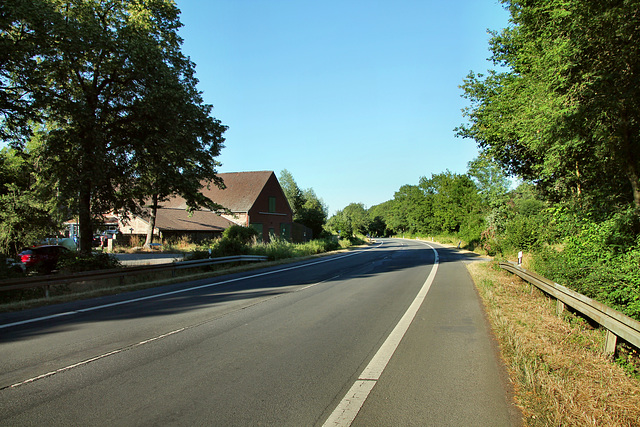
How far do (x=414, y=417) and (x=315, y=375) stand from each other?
139cm

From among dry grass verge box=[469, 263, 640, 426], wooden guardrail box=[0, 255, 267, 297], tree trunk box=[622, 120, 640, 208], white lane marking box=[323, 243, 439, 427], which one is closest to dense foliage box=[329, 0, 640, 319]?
tree trunk box=[622, 120, 640, 208]

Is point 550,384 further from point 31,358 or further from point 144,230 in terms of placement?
point 144,230

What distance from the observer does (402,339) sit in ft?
20.7

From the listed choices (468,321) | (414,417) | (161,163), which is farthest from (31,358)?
(161,163)

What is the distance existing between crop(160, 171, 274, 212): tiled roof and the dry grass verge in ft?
127

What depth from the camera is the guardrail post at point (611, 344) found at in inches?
210

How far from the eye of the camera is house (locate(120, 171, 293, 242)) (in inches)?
1658

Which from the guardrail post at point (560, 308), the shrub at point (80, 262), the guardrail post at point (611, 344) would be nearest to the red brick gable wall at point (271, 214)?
the shrub at point (80, 262)

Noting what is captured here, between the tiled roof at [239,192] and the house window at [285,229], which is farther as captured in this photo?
the house window at [285,229]

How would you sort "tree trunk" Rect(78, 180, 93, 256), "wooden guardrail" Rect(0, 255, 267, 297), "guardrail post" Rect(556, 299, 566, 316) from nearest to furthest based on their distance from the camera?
"guardrail post" Rect(556, 299, 566, 316) < "wooden guardrail" Rect(0, 255, 267, 297) < "tree trunk" Rect(78, 180, 93, 256)

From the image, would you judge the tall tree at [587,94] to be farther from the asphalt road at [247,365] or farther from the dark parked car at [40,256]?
the dark parked car at [40,256]

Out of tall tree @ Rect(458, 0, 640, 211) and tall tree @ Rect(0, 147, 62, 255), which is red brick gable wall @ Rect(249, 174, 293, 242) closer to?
tall tree @ Rect(0, 147, 62, 255)

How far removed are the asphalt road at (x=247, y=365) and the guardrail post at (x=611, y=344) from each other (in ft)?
4.94

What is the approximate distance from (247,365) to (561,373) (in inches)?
148
